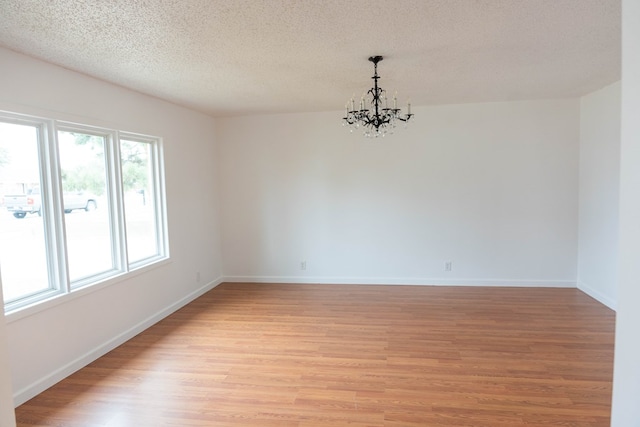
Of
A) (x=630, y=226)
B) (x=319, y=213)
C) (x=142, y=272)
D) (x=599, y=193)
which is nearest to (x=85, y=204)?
(x=142, y=272)

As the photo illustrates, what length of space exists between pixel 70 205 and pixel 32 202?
34cm

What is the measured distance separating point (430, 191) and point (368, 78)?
223cm

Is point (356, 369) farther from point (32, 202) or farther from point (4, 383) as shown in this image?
point (32, 202)

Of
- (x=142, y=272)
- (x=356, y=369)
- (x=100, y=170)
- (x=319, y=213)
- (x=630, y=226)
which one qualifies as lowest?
(x=356, y=369)

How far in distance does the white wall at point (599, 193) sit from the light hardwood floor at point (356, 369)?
1.05 feet

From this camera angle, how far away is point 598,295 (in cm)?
454

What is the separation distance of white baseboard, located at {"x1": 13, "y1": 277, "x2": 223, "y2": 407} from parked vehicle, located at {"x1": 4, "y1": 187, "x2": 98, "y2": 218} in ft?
4.02

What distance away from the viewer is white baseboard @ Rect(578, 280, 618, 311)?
4223 mm

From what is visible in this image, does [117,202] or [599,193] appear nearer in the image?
[117,202]

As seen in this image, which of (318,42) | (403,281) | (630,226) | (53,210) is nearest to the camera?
(630,226)

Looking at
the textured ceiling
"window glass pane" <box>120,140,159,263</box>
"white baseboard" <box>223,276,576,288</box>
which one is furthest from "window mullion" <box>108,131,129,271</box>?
"white baseboard" <box>223,276,576,288</box>

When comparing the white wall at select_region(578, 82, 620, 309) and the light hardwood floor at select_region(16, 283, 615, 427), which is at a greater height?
the white wall at select_region(578, 82, 620, 309)

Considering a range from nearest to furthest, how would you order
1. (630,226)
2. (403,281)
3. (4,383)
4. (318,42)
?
1. (630,226)
2. (4,383)
3. (318,42)
4. (403,281)

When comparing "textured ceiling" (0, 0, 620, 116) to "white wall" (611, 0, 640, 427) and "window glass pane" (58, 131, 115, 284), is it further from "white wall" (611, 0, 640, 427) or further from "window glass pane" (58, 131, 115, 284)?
"white wall" (611, 0, 640, 427)
